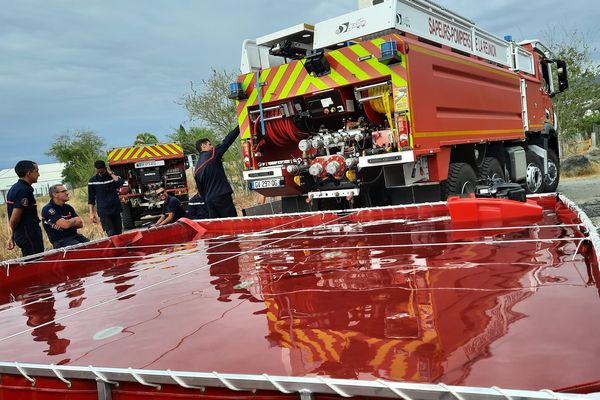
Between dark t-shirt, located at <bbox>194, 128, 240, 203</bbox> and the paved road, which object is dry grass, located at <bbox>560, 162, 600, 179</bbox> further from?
dark t-shirt, located at <bbox>194, 128, 240, 203</bbox>

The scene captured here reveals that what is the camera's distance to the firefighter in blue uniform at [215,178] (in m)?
6.19

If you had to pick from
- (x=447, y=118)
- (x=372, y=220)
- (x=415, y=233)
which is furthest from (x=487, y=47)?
(x=415, y=233)

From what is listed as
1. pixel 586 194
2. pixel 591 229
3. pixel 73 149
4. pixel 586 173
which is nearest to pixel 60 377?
pixel 591 229

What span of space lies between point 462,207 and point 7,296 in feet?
9.93

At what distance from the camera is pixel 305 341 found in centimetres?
161

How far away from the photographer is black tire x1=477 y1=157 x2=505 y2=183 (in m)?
7.17

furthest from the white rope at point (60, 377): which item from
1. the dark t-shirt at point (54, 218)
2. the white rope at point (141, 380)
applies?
the dark t-shirt at point (54, 218)

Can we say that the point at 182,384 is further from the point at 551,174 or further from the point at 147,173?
the point at 147,173

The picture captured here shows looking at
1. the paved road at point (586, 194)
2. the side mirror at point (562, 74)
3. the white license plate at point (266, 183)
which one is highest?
the side mirror at point (562, 74)

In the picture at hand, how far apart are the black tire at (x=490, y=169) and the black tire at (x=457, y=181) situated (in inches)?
27.8

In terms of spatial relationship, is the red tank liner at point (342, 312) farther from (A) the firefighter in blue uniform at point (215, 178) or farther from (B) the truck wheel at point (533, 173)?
(B) the truck wheel at point (533, 173)

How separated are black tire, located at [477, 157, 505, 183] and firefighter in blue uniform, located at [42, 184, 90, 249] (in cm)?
521

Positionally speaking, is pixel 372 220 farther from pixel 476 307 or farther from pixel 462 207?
pixel 476 307

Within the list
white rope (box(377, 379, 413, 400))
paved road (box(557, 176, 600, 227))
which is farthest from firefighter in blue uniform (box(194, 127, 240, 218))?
white rope (box(377, 379, 413, 400))
